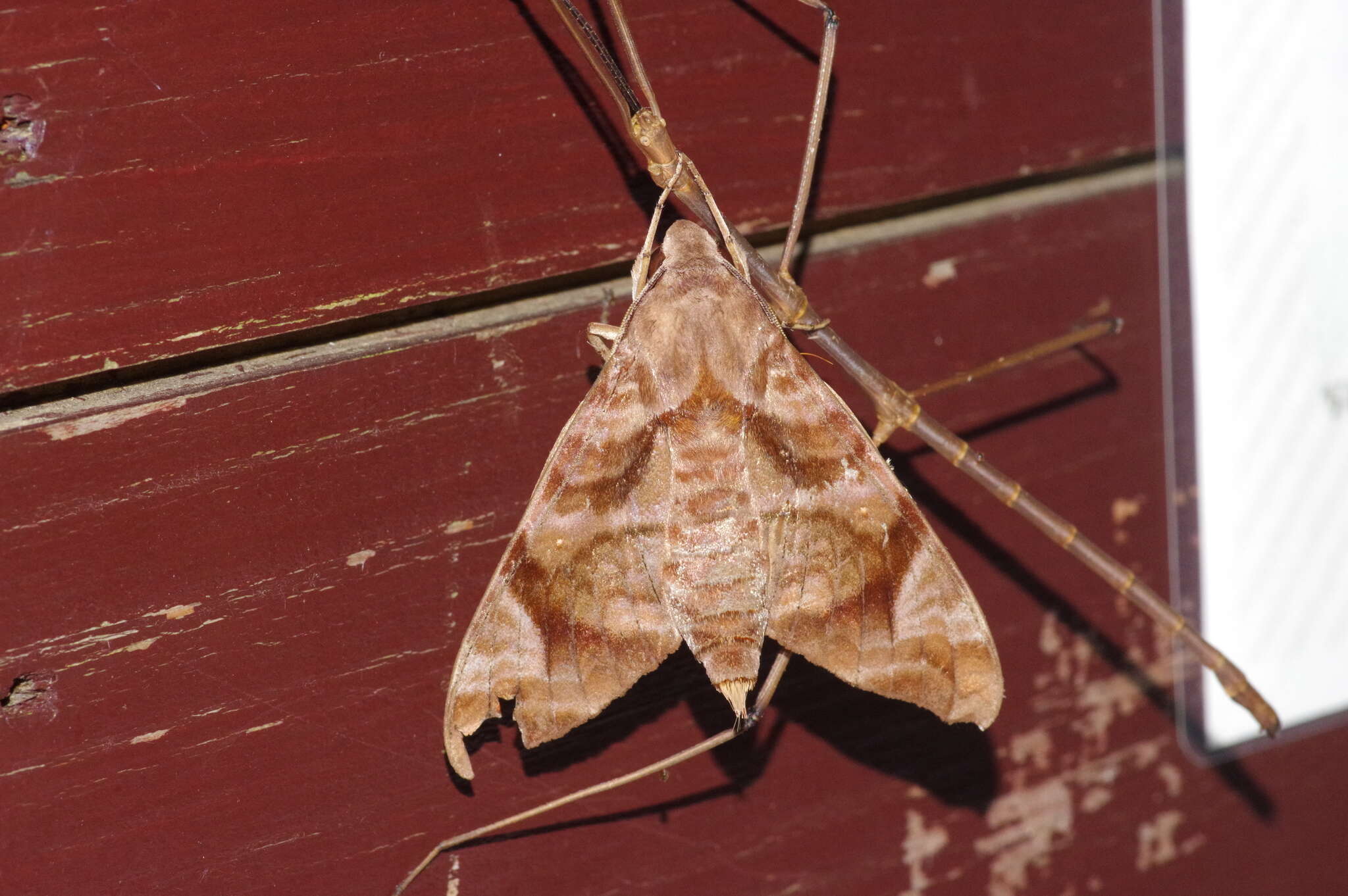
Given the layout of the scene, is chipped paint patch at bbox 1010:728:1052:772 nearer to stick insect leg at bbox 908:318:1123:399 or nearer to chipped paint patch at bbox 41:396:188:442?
stick insect leg at bbox 908:318:1123:399

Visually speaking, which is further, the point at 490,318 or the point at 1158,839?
the point at 1158,839

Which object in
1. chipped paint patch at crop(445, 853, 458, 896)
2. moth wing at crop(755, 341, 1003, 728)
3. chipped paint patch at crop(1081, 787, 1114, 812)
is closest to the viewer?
moth wing at crop(755, 341, 1003, 728)

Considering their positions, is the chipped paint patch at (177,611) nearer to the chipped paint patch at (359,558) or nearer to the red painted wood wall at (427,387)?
the red painted wood wall at (427,387)

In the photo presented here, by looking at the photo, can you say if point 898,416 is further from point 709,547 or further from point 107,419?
point 107,419

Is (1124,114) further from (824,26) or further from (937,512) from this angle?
(937,512)

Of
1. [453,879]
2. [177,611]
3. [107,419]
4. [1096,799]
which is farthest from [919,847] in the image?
[107,419]

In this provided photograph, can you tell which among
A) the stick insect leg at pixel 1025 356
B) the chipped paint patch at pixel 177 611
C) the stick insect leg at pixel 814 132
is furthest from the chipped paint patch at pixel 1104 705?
the chipped paint patch at pixel 177 611

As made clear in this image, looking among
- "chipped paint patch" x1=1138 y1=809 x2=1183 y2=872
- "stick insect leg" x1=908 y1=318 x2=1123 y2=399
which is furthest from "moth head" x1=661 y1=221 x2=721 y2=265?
"chipped paint patch" x1=1138 y1=809 x2=1183 y2=872
